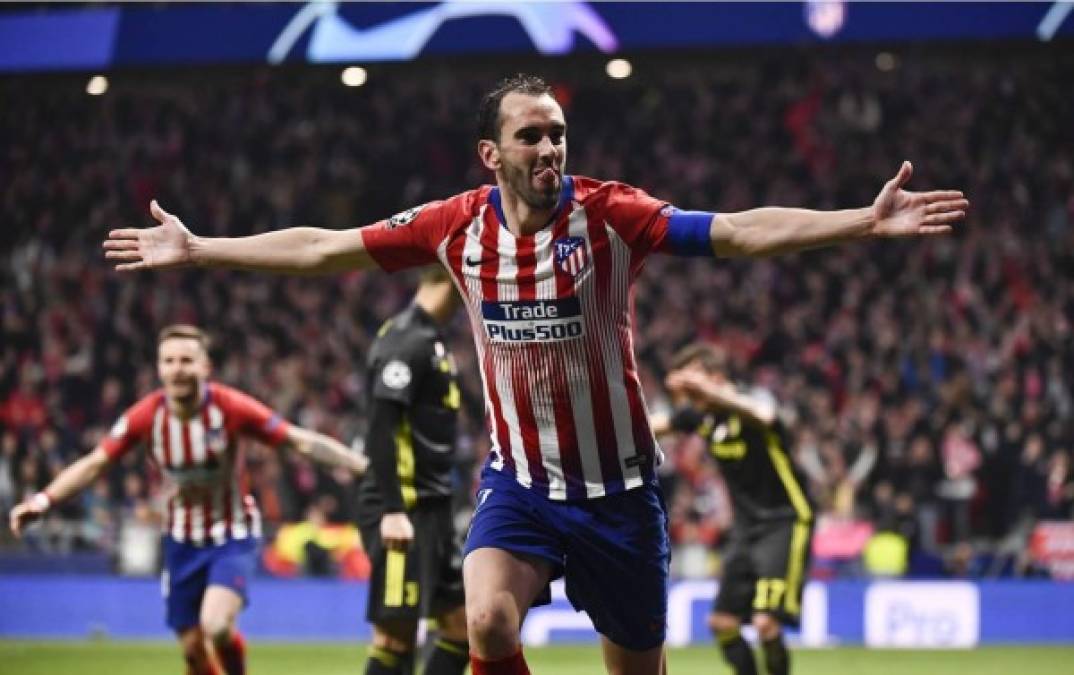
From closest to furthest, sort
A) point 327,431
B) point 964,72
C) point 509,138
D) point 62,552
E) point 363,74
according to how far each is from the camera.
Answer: point 509,138, point 62,552, point 327,431, point 363,74, point 964,72

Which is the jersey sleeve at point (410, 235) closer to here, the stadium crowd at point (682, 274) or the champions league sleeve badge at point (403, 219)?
the champions league sleeve badge at point (403, 219)

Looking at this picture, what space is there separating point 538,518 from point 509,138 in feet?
4.00

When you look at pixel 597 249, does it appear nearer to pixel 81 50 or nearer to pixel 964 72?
pixel 81 50

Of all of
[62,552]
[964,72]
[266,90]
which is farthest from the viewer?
[266,90]

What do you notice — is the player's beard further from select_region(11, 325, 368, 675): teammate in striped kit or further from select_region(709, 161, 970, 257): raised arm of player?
select_region(11, 325, 368, 675): teammate in striped kit

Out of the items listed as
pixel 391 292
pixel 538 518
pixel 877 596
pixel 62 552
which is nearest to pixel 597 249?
pixel 538 518

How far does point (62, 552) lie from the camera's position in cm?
1634

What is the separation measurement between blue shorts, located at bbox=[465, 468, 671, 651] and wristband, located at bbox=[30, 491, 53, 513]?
299cm

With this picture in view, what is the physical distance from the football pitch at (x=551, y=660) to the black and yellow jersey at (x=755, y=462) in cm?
262

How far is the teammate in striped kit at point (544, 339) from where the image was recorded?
5191mm

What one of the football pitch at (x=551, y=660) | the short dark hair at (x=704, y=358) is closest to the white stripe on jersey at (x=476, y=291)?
the short dark hair at (x=704, y=358)

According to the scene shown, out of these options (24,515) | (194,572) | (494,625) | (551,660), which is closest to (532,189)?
(494,625)

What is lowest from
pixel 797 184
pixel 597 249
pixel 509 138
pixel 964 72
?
pixel 597 249

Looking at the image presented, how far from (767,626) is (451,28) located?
10581 millimetres
